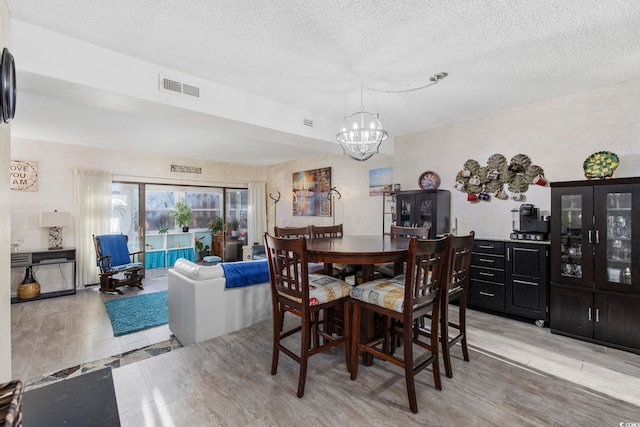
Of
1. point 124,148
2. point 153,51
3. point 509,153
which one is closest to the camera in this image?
point 153,51

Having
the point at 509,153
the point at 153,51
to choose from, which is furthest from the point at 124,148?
the point at 509,153

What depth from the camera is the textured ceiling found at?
1.92 meters

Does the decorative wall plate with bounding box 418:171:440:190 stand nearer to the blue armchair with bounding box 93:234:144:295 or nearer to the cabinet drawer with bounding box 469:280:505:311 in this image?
the cabinet drawer with bounding box 469:280:505:311

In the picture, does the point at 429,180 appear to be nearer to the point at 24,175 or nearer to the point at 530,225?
the point at 530,225

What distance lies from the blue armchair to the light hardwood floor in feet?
8.28

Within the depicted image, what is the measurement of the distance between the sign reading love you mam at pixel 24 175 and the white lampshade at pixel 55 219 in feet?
2.02

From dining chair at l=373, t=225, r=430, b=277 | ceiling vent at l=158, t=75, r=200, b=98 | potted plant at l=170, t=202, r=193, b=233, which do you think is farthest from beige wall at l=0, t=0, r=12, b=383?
potted plant at l=170, t=202, r=193, b=233

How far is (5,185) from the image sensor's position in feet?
4.54

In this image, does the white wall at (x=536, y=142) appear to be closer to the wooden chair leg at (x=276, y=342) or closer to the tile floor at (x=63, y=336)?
the wooden chair leg at (x=276, y=342)

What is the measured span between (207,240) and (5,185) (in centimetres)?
643

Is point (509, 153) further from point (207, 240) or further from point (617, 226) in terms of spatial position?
point (207, 240)

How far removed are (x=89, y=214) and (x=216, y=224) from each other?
8.72ft

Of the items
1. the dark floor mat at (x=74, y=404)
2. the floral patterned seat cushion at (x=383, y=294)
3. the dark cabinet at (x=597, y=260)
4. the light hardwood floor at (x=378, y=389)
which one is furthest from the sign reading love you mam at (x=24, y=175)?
the dark cabinet at (x=597, y=260)

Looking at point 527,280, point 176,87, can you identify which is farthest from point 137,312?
point 527,280
